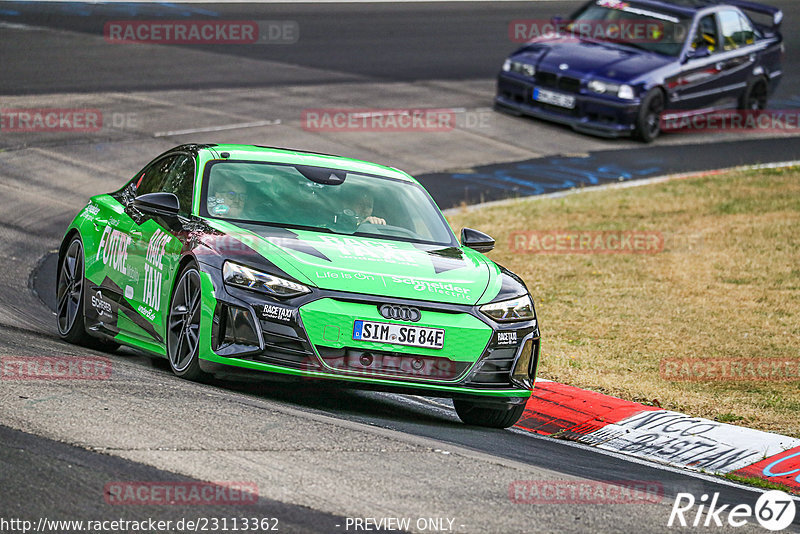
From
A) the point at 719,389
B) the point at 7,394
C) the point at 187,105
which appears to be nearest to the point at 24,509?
the point at 7,394

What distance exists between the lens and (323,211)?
8.41 m

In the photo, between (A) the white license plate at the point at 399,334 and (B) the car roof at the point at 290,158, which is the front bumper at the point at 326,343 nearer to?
(A) the white license plate at the point at 399,334

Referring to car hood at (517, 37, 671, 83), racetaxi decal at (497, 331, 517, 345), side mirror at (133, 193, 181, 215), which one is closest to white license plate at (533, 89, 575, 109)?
car hood at (517, 37, 671, 83)

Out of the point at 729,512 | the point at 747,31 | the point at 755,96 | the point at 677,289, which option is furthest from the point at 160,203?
the point at 755,96

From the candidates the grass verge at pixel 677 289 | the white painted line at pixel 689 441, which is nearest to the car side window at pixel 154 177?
the grass verge at pixel 677 289

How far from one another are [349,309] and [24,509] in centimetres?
266

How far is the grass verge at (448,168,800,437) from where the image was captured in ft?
31.7

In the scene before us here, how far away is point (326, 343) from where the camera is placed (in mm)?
7180

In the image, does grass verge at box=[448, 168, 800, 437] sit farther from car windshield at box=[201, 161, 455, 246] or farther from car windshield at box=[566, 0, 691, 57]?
car windshield at box=[566, 0, 691, 57]

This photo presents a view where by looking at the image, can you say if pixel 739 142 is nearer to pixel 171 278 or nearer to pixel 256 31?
pixel 256 31

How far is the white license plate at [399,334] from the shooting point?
722 centimetres

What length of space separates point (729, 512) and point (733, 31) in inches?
702

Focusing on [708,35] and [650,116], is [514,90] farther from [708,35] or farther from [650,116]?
[708,35]

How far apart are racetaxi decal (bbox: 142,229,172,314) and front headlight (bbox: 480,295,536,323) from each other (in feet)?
6.62
